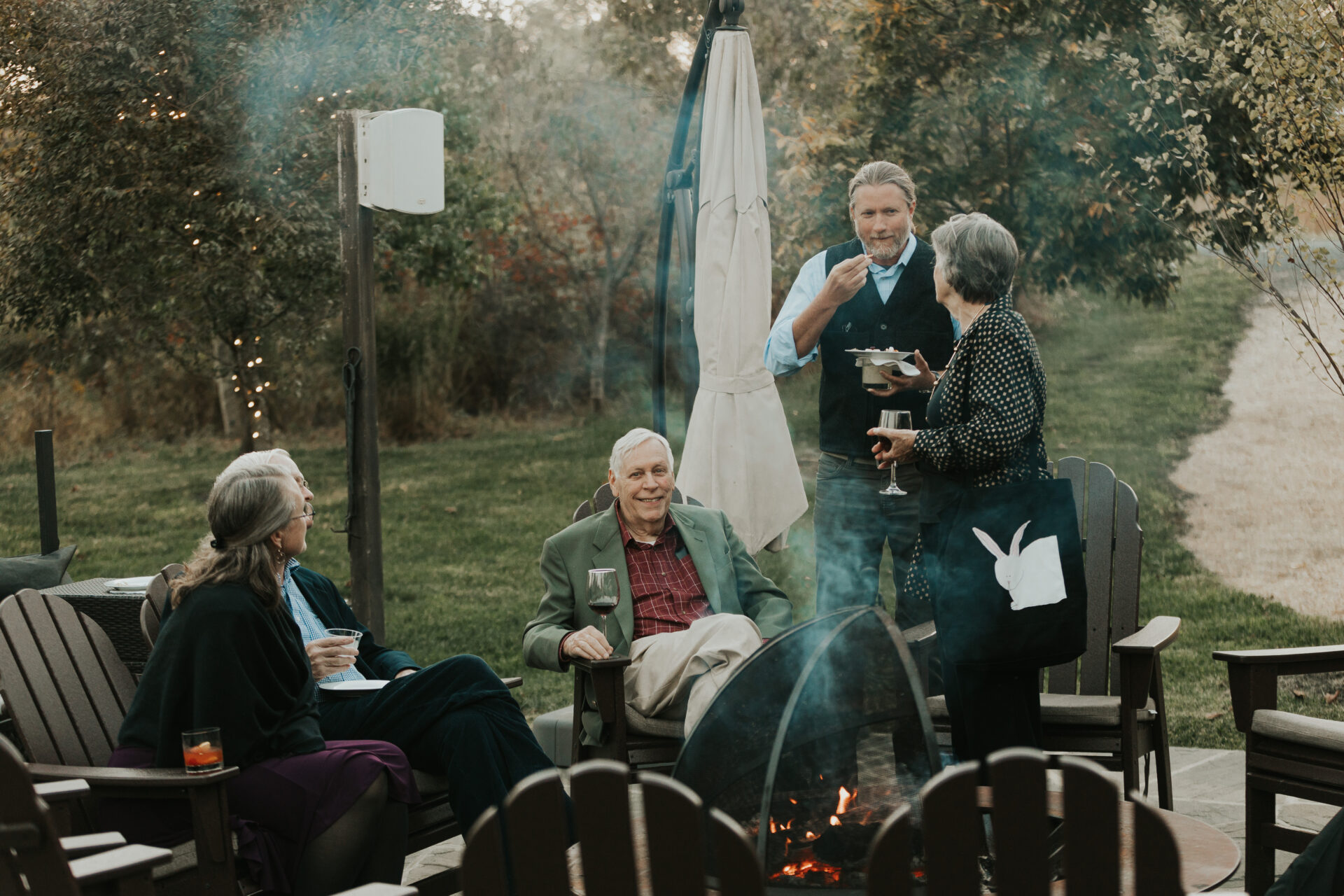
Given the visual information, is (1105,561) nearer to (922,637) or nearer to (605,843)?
(922,637)

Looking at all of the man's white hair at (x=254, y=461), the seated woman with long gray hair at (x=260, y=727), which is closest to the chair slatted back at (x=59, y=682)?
the seated woman with long gray hair at (x=260, y=727)

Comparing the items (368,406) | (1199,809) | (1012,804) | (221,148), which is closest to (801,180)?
(221,148)

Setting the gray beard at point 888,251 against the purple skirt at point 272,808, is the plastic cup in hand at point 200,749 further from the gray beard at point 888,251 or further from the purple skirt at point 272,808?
the gray beard at point 888,251

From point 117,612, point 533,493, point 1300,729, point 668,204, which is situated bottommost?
point 533,493

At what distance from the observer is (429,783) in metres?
2.90

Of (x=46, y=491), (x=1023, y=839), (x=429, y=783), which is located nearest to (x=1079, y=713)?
(x=429, y=783)

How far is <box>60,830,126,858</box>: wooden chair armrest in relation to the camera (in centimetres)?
189

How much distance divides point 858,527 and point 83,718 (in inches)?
85.2

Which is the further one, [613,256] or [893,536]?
[613,256]

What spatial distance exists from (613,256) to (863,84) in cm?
522

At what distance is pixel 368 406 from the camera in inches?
164

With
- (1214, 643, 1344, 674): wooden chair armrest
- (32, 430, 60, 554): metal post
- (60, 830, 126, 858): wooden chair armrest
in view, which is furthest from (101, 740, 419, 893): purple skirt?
(32, 430, 60, 554): metal post

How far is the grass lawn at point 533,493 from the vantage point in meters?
7.06

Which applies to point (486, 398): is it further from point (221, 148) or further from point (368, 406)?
point (368, 406)
